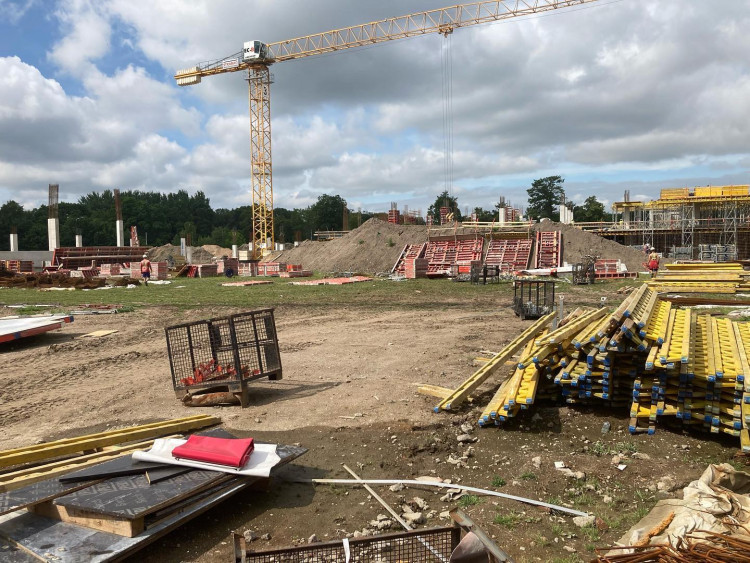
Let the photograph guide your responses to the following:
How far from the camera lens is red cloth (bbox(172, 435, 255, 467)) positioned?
14.8 feet

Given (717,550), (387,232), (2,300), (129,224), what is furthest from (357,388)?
(129,224)

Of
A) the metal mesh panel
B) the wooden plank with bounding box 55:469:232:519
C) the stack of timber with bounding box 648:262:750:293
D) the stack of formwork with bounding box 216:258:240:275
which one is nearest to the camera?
the metal mesh panel

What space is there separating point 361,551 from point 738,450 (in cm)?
418

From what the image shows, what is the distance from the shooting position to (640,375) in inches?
240

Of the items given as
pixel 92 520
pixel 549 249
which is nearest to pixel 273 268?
pixel 549 249

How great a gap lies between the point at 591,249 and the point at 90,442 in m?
39.1

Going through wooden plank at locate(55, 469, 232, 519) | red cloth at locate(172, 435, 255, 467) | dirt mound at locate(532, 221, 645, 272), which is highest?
dirt mound at locate(532, 221, 645, 272)

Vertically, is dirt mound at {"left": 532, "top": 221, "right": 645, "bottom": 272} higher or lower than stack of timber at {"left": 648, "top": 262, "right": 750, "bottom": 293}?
higher

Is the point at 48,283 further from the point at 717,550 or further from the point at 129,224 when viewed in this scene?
the point at 129,224

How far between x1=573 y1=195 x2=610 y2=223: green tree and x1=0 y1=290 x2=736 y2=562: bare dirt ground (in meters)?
75.1

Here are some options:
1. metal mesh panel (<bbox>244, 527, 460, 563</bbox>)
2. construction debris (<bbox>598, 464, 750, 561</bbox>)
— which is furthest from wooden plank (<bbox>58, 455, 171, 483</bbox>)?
construction debris (<bbox>598, 464, 750, 561</bbox>)

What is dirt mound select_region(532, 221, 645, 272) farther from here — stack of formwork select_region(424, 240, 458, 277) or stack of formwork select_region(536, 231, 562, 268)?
stack of formwork select_region(424, 240, 458, 277)

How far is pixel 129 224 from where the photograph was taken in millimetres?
104438

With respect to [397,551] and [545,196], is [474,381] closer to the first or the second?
[397,551]
